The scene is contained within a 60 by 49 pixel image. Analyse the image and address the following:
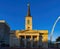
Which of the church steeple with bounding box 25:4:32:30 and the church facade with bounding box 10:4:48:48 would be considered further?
the church steeple with bounding box 25:4:32:30

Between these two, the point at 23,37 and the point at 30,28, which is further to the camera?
the point at 30,28

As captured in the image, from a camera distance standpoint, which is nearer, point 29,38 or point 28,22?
point 29,38

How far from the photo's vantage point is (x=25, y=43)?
116 meters

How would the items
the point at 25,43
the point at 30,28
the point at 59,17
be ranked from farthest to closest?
the point at 30,28
the point at 25,43
the point at 59,17

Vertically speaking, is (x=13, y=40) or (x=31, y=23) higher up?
(x=31, y=23)

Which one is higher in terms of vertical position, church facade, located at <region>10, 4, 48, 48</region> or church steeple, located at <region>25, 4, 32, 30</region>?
church steeple, located at <region>25, 4, 32, 30</region>

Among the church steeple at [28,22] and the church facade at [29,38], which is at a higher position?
the church steeple at [28,22]

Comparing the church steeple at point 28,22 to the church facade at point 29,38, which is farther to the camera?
the church steeple at point 28,22

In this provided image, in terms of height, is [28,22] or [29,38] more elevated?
[28,22]

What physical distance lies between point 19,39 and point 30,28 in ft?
43.4

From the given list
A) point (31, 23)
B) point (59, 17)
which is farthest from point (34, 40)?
point (59, 17)

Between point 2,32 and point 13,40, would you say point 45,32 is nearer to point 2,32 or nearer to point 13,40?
point 13,40

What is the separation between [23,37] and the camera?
12038cm

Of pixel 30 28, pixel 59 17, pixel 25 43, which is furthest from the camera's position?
pixel 30 28
